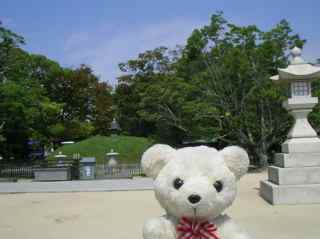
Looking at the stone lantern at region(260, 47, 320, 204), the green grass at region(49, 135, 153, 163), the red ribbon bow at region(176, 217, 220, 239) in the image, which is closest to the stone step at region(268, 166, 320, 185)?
the stone lantern at region(260, 47, 320, 204)

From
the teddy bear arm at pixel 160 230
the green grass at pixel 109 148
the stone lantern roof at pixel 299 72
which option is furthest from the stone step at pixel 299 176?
the green grass at pixel 109 148

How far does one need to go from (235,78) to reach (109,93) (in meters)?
20.0

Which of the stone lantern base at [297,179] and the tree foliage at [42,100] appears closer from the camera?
the stone lantern base at [297,179]

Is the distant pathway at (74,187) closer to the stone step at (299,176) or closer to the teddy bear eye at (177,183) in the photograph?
the stone step at (299,176)

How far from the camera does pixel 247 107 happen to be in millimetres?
18984

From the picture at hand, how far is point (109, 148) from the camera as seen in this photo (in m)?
24.7

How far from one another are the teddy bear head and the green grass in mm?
20233

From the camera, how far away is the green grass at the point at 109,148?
2412 cm

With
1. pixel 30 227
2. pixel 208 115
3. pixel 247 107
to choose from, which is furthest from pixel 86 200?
pixel 247 107

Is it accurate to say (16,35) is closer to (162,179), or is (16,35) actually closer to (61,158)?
(61,158)

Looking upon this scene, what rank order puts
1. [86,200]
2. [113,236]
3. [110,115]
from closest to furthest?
1. [113,236]
2. [86,200]
3. [110,115]

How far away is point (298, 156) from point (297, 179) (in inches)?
21.6

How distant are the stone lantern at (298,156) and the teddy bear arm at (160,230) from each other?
5.85 metres

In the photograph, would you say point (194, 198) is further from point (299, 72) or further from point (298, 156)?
point (299, 72)
